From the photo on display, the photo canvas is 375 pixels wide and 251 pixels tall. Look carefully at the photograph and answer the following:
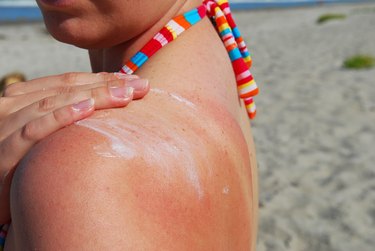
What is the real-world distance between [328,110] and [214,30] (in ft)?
25.8

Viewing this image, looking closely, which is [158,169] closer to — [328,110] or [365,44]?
[328,110]

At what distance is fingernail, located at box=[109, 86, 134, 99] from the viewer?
1.25m

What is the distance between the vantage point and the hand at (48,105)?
46.6 inches

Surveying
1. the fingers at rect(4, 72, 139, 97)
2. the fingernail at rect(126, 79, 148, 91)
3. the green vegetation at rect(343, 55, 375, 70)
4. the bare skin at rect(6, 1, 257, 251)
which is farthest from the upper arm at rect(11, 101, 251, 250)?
the green vegetation at rect(343, 55, 375, 70)

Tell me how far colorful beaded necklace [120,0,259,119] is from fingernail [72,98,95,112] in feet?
1.18

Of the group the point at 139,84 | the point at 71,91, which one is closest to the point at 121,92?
the point at 139,84

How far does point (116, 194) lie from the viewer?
1043 millimetres

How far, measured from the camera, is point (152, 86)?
140 centimetres

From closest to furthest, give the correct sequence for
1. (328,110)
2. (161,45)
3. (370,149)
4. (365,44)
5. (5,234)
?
(5,234) → (161,45) → (370,149) → (328,110) → (365,44)

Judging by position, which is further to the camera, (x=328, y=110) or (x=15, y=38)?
(x=15, y=38)

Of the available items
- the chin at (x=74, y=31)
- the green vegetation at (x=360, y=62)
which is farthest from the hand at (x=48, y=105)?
the green vegetation at (x=360, y=62)

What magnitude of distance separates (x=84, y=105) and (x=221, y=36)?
67 centimetres

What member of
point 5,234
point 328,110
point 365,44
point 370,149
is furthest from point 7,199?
point 365,44

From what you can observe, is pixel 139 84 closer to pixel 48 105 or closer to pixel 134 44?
pixel 48 105
